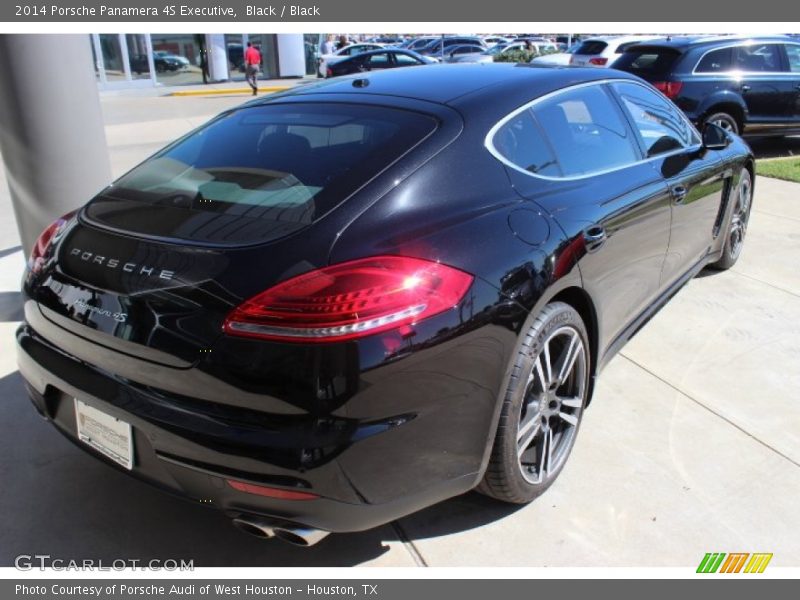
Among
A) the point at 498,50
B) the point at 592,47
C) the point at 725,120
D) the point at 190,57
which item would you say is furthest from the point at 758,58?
the point at 190,57

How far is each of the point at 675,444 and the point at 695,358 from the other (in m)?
1.00

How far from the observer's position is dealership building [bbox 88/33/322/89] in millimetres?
22281

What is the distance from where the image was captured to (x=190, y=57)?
2522cm

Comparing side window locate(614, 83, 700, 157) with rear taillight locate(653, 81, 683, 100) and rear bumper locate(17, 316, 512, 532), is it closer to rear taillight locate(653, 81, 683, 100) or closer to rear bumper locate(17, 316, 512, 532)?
rear bumper locate(17, 316, 512, 532)

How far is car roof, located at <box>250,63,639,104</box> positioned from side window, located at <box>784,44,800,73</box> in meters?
8.52

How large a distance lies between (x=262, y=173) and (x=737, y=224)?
13.5 ft

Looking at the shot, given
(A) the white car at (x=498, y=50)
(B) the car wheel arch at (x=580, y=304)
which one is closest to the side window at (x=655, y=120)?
(B) the car wheel arch at (x=580, y=304)

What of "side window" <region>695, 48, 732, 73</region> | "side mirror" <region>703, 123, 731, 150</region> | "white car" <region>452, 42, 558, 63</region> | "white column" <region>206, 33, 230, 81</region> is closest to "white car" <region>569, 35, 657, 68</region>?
"side window" <region>695, 48, 732, 73</region>

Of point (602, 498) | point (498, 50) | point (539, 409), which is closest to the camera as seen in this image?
point (539, 409)

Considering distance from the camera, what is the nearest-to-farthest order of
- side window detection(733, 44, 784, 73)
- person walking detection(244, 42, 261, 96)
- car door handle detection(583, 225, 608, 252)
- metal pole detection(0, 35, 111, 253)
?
car door handle detection(583, 225, 608, 252)
metal pole detection(0, 35, 111, 253)
side window detection(733, 44, 784, 73)
person walking detection(244, 42, 261, 96)

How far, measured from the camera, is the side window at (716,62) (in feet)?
A: 29.7

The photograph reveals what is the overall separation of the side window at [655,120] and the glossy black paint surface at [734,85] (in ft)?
17.8

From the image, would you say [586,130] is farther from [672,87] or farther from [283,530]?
[672,87]

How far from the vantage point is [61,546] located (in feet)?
7.95
